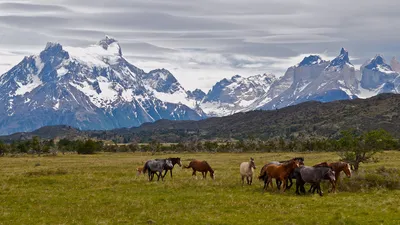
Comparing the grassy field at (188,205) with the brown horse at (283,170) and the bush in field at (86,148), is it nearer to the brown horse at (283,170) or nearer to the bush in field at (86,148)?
the brown horse at (283,170)

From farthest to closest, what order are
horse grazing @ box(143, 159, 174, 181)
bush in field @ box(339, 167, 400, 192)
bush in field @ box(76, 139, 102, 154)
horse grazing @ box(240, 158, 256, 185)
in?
bush in field @ box(76, 139, 102, 154) < horse grazing @ box(143, 159, 174, 181) < horse grazing @ box(240, 158, 256, 185) < bush in field @ box(339, 167, 400, 192)

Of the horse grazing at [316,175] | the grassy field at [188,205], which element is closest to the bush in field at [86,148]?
the grassy field at [188,205]

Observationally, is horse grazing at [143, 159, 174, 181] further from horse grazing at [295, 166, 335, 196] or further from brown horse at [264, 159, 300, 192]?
horse grazing at [295, 166, 335, 196]

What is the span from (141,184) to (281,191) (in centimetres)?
1376

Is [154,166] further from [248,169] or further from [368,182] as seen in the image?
[368,182]

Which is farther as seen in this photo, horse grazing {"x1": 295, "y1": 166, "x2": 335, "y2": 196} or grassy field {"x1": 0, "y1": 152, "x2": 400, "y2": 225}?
horse grazing {"x1": 295, "y1": 166, "x2": 335, "y2": 196}

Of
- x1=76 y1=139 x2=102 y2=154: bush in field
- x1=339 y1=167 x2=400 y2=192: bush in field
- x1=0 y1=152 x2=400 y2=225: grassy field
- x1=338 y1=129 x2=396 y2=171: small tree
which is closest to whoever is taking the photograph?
x1=0 y1=152 x2=400 y2=225: grassy field

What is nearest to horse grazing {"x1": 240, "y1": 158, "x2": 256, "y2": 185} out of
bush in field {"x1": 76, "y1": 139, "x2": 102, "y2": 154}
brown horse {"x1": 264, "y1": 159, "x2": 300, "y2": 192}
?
brown horse {"x1": 264, "y1": 159, "x2": 300, "y2": 192}

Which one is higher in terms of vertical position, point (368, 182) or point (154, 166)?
point (154, 166)

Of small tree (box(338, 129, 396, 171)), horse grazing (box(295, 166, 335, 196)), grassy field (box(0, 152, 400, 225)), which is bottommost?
grassy field (box(0, 152, 400, 225))

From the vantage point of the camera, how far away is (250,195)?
120 ft

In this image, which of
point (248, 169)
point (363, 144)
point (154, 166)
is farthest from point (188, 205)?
point (363, 144)

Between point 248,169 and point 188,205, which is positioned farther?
point 248,169

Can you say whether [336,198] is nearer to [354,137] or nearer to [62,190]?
[62,190]
